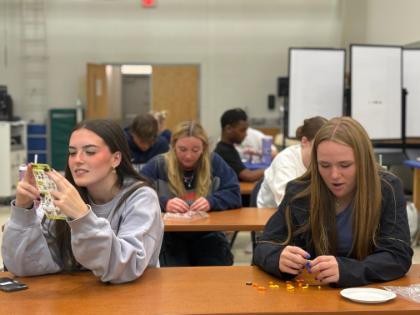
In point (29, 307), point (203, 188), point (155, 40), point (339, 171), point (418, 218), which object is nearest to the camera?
point (29, 307)

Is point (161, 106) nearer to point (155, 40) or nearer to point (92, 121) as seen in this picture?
point (155, 40)

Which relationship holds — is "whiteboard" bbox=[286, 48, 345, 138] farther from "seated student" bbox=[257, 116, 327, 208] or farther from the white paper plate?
the white paper plate

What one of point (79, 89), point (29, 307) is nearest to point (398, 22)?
point (79, 89)

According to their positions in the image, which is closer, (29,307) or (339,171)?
(29,307)

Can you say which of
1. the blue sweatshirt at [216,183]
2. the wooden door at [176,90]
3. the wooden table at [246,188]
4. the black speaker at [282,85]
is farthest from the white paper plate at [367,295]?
the wooden door at [176,90]

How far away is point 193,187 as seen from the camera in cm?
387

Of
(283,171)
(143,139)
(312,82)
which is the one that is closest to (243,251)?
(143,139)

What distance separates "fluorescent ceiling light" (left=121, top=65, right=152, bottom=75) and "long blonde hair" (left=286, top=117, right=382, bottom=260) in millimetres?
9549

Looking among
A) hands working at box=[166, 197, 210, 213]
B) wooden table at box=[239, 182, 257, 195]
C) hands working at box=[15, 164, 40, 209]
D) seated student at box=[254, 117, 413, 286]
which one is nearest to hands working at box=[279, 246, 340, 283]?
seated student at box=[254, 117, 413, 286]

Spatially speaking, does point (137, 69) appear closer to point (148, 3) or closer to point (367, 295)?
point (148, 3)

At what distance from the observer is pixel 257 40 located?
11477mm

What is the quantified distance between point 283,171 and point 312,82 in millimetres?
2746

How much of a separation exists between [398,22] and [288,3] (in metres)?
2.97

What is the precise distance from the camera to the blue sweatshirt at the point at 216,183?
3.79 m
